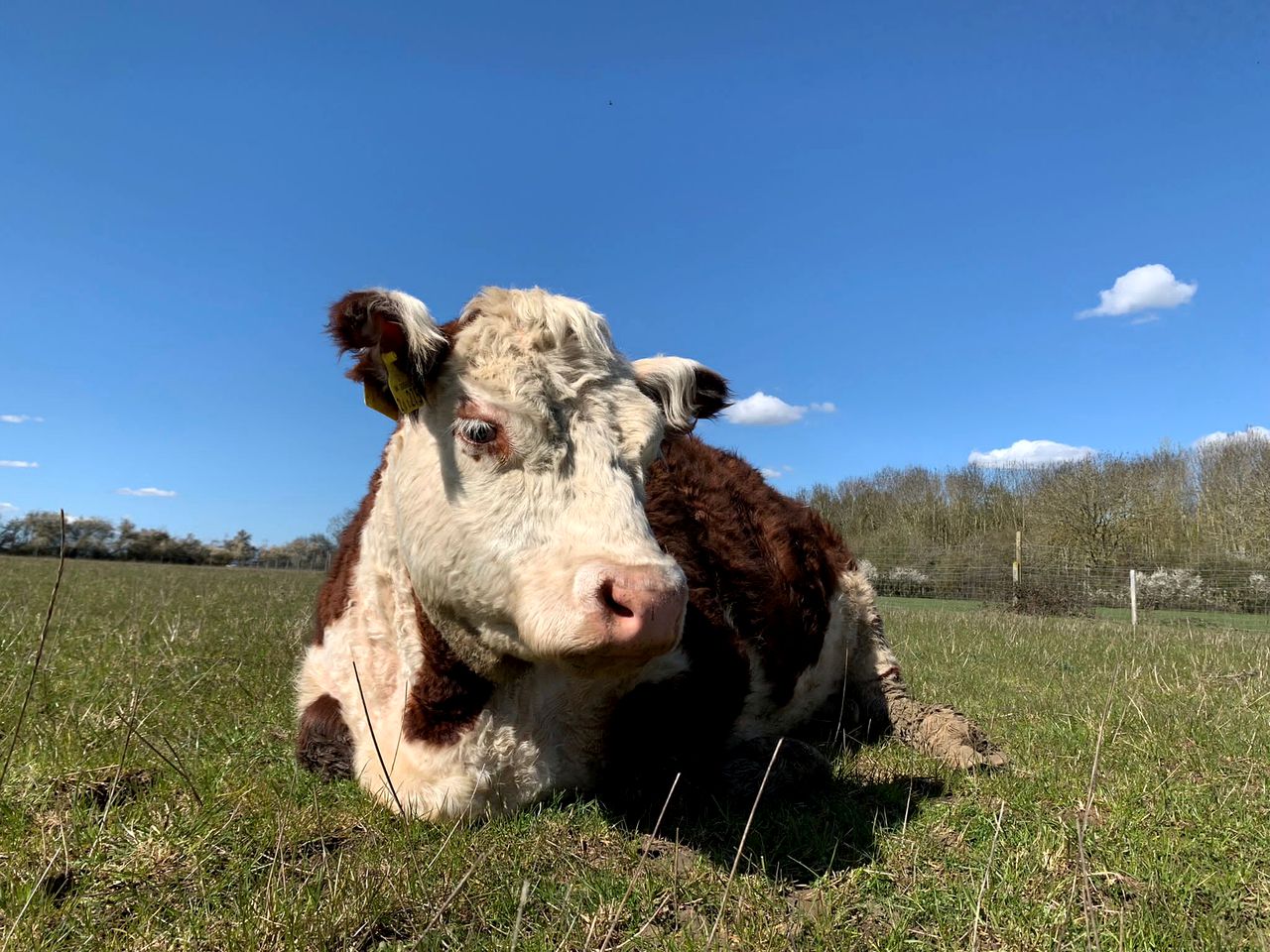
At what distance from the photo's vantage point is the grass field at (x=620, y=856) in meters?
1.98

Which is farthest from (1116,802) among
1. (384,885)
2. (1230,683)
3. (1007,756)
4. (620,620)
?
(1230,683)

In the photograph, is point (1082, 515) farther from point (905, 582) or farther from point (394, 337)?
point (394, 337)

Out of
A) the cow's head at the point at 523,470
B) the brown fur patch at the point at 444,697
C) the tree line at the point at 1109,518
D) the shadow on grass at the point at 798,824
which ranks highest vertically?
the tree line at the point at 1109,518

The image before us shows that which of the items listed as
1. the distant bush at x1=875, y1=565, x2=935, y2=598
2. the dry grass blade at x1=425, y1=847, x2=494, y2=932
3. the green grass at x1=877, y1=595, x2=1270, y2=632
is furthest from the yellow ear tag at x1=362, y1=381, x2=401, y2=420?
the distant bush at x1=875, y1=565, x2=935, y2=598

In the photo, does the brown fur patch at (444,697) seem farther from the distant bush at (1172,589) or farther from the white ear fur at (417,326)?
the distant bush at (1172,589)

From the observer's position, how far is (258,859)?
229 centimetres

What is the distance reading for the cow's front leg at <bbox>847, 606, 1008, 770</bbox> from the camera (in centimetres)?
386

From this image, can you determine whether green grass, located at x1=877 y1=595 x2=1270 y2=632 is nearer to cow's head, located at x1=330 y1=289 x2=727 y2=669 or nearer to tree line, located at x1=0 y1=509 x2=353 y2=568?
cow's head, located at x1=330 y1=289 x2=727 y2=669

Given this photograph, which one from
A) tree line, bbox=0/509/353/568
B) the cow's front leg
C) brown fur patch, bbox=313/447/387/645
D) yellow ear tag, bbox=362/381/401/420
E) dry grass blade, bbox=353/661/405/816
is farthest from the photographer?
tree line, bbox=0/509/353/568

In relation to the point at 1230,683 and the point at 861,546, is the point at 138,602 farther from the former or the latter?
the point at 861,546

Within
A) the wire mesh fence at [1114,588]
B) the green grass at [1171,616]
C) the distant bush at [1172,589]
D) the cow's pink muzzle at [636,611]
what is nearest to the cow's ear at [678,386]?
the cow's pink muzzle at [636,611]

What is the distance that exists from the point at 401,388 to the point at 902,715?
11.6 ft

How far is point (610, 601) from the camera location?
2.19 m

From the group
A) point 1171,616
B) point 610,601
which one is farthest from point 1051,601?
point 610,601
